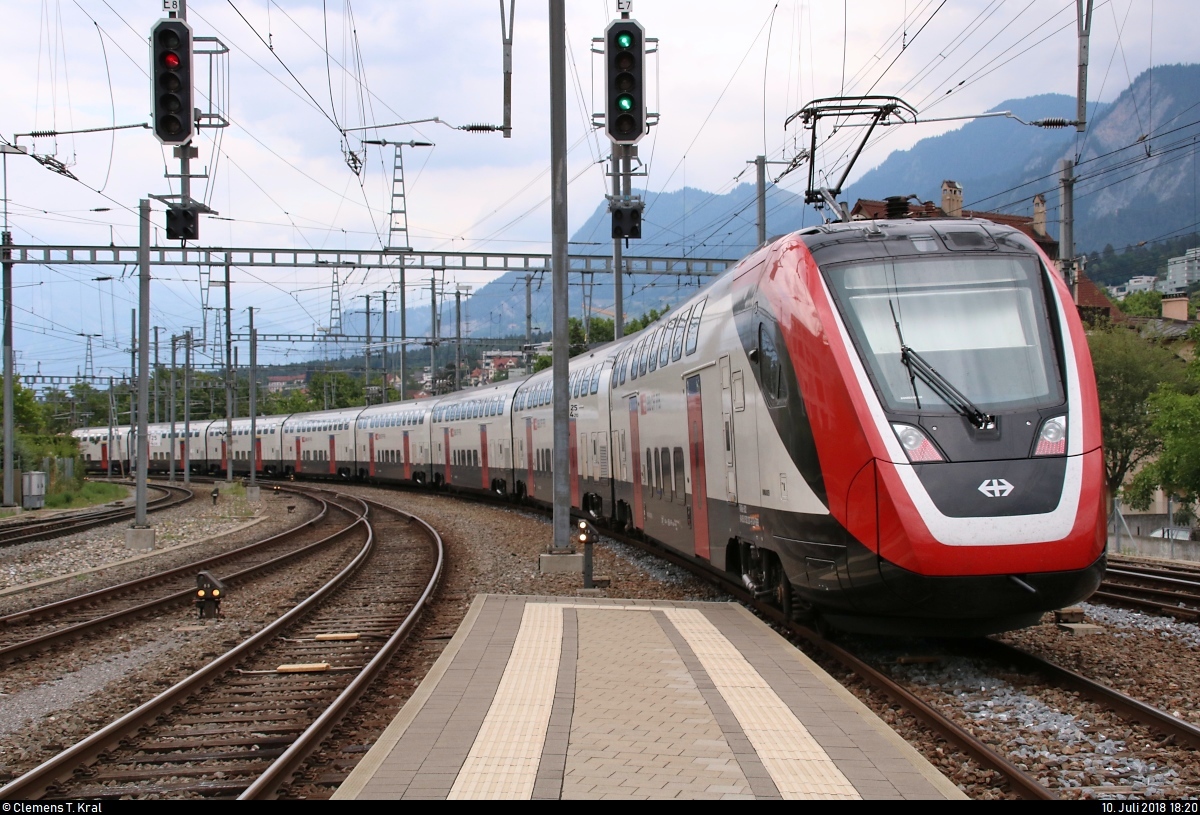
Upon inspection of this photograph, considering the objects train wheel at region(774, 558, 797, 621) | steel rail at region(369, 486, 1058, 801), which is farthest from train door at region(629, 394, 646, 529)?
train wheel at region(774, 558, 797, 621)

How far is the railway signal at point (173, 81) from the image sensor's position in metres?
11.1

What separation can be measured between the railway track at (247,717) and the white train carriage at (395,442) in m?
32.2

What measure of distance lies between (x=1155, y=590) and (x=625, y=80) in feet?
27.4

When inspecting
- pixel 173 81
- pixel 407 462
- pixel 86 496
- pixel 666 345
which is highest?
pixel 173 81

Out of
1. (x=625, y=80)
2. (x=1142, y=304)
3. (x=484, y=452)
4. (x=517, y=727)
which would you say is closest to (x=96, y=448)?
(x=484, y=452)

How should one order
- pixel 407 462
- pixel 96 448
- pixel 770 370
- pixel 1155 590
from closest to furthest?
pixel 770 370 < pixel 1155 590 < pixel 407 462 < pixel 96 448

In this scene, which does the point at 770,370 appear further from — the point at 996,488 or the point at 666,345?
the point at 666,345

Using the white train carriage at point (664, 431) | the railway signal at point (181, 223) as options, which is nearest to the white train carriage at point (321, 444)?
the white train carriage at point (664, 431)

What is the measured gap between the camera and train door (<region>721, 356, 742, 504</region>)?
447 inches

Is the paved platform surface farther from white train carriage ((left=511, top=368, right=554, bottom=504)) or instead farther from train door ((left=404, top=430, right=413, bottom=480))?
train door ((left=404, top=430, right=413, bottom=480))

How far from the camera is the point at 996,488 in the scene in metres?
7.95

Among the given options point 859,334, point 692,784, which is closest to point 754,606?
point 859,334

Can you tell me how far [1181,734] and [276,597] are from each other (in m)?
11.9

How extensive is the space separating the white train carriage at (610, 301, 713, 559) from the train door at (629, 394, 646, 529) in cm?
2
